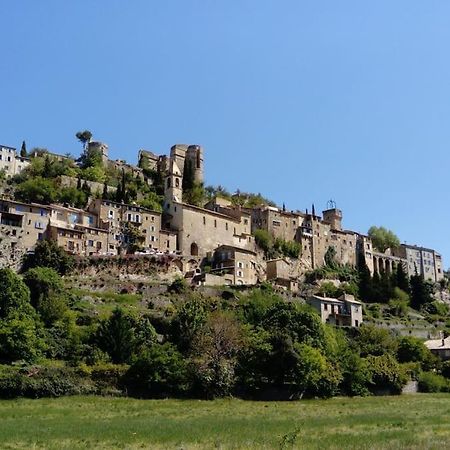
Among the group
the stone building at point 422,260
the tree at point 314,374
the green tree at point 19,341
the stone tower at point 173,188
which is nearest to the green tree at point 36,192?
the stone tower at point 173,188

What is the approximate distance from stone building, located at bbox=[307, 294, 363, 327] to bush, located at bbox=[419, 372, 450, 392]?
2127 cm

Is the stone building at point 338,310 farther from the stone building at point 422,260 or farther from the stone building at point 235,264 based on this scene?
the stone building at point 422,260

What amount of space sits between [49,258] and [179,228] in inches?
1046

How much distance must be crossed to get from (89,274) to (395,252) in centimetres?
7874

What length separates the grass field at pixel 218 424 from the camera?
28.5 meters

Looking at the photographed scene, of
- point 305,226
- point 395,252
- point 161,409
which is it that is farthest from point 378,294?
point 161,409

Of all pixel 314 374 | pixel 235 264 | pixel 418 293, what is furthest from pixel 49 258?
pixel 418 293

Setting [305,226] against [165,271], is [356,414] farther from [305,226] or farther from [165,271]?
[305,226]

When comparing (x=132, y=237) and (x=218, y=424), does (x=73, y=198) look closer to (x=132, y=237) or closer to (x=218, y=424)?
(x=132, y=237)

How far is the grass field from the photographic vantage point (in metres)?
28.5

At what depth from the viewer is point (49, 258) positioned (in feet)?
260

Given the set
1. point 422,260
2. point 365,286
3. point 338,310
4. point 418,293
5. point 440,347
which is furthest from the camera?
point 422,260

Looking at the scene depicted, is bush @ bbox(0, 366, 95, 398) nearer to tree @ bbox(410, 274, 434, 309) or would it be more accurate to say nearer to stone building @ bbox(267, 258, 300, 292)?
stone building @ bbox(267, 258, 300, 292)

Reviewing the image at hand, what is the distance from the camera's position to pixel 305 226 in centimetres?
12062
